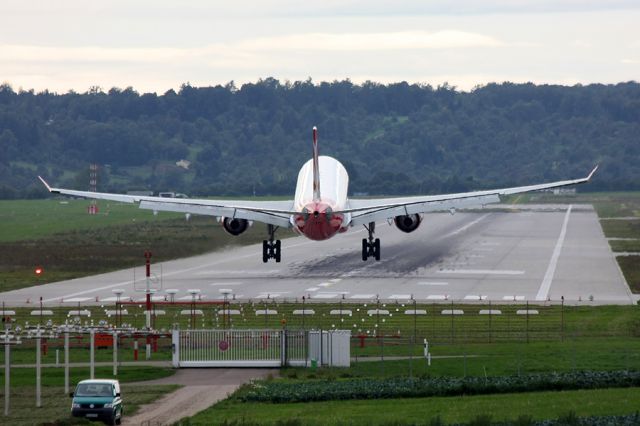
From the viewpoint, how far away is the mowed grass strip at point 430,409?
3941 centimetres

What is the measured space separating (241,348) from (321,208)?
26.6m

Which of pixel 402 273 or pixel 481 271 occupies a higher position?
pixel 481 271

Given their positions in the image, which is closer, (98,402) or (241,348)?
(98,402)

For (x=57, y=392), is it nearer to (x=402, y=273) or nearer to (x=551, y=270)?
(x=402, y=273)

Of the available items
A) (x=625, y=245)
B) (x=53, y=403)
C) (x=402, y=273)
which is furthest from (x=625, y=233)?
(x=53, y=403)

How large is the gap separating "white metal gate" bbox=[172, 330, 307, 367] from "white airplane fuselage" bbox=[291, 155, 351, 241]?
2570 centimetres

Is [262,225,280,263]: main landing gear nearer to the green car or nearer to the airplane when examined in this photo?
the airplane

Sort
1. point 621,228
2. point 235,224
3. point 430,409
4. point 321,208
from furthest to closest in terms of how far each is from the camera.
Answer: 1. point 621,228
2. point 235,224
3. point 321,208
4. point 430,409

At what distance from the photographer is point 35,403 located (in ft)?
143

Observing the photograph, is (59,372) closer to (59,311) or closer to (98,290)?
(59,311)

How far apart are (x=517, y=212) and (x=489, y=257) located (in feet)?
245

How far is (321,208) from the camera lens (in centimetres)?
7988

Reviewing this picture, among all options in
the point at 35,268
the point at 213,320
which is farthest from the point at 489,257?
the point at 213,320

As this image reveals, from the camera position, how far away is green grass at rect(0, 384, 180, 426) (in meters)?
40.3
